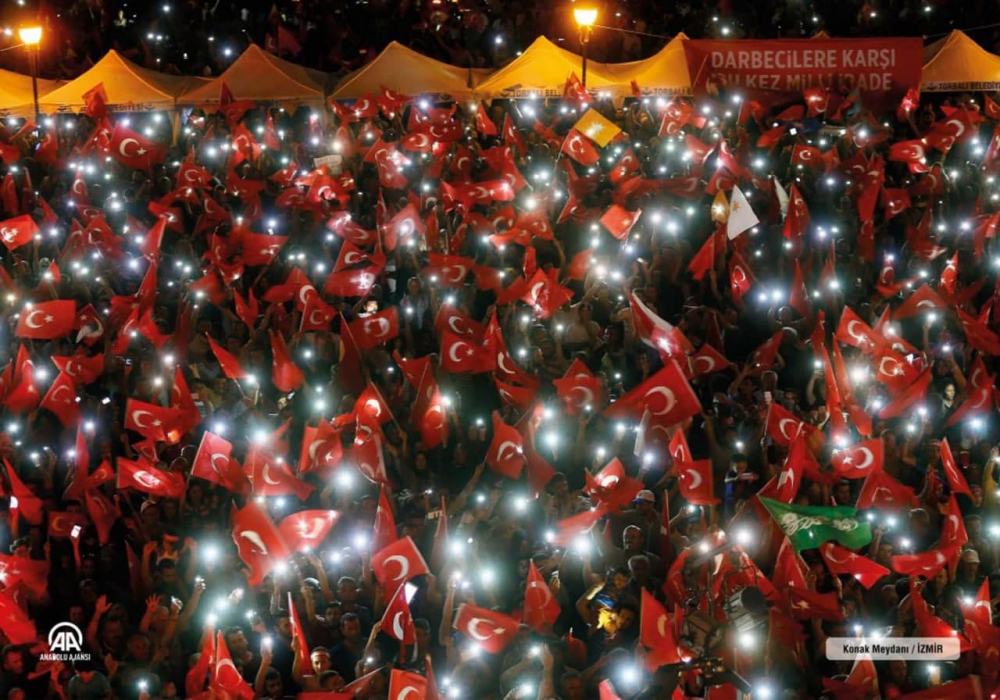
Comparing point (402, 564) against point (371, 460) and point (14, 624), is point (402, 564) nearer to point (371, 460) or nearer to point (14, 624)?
point (371, 460)

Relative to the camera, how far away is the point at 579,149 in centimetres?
1602

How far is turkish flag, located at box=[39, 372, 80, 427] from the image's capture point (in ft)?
→ 36.3

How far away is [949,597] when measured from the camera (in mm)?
8742

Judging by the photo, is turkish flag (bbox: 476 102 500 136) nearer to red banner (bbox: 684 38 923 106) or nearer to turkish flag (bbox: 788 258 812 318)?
red banner (bbox: 684 38 923 106)

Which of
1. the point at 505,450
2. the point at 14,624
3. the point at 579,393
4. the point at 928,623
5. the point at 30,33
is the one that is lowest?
the point at 928,623

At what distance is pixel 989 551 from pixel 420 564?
12.6ft

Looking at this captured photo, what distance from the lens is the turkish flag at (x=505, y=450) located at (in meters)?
10.1

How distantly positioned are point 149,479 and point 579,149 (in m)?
7.81

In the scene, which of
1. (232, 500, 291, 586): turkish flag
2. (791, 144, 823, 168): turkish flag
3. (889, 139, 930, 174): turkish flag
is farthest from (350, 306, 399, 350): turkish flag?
(889, 139, 930, 174): turkish flag

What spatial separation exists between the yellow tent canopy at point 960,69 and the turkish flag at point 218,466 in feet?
41.5

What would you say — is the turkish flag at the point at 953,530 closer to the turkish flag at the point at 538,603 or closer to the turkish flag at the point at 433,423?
the turkish flag at the point at 538,603

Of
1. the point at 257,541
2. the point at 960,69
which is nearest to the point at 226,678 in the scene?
the point at 257,541

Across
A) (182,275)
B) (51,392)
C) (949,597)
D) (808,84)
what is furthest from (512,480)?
(808,84)

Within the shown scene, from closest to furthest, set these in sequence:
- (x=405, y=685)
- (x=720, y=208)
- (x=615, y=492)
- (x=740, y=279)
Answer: (x=405, y=685)
(x=615, y=492)
(x=740, y=279)
(x=720, y=208)
